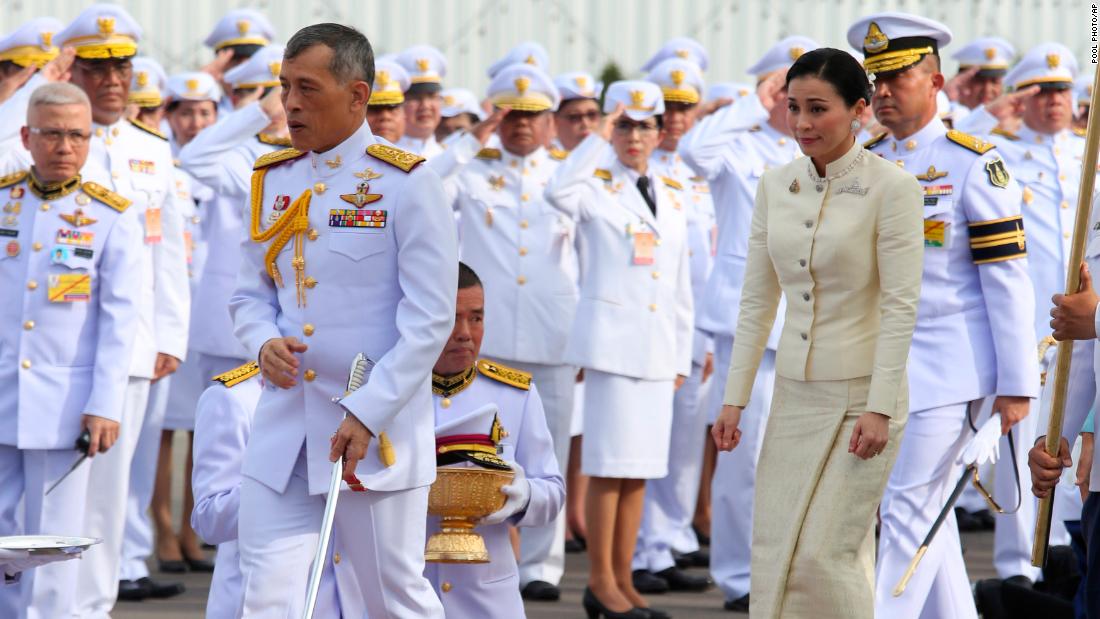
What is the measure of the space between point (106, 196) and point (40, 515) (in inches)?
38.7

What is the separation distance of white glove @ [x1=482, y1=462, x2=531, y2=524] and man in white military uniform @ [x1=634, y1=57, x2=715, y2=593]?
8.51ft

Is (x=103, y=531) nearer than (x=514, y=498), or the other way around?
(x=514, y=498)

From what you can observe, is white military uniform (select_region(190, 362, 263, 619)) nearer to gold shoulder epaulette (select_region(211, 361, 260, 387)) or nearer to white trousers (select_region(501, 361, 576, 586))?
gold shoulder epaulette (select_region(211, 361, 260, 387))

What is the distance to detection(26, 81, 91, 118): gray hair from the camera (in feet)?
19.0

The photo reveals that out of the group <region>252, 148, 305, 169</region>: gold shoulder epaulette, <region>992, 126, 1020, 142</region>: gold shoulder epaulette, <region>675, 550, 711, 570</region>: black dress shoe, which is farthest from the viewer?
<region>992, 126, 1020, 142</region>: gold shoulder epaulette

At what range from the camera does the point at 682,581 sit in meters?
7.61

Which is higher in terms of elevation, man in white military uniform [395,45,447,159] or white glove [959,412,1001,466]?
man in white military uniform [395,45,447,159]

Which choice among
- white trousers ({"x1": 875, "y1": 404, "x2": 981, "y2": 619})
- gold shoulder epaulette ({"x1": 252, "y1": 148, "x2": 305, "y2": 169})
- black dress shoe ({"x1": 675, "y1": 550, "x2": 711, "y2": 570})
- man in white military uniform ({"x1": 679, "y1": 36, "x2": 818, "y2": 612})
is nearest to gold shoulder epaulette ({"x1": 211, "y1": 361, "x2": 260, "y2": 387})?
gold shoulder epaulette ({"x1": 252, "y1": 148, "x2": 305, "y2": 169})

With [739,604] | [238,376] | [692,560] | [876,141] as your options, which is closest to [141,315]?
[238,376]

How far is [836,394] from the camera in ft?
15.4

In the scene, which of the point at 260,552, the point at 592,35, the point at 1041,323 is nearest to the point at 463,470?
the point at 260,552

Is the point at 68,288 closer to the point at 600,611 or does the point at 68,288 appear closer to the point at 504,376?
the point at 504,376

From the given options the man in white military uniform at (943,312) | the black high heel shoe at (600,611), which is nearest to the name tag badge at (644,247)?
the black high heel shoe at (600,611)

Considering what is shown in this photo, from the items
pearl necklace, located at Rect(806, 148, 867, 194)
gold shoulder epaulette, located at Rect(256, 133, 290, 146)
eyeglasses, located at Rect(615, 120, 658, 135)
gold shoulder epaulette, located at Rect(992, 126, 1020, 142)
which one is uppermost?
gold shoulder epaulette, located at Rect(992, 126, 1020, 142)
